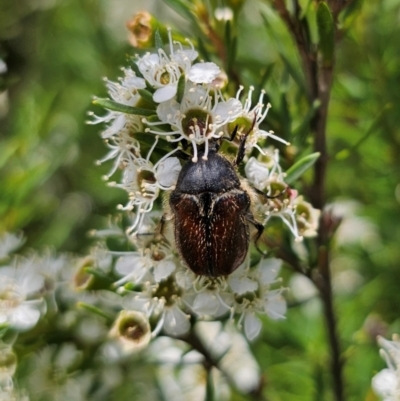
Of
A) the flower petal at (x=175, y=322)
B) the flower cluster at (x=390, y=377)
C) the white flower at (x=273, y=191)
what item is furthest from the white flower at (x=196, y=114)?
the flower cluster at (x=390, y=377)

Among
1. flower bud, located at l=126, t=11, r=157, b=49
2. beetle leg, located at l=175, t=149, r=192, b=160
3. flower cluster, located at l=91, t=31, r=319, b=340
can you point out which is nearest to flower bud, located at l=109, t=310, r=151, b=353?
flower cluster, located at l=91, t=31, r=319, b=340

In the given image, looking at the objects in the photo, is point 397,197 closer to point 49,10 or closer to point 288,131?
point 288,131

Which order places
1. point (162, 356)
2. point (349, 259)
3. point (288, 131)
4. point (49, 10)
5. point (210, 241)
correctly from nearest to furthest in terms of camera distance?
1. point (210, 241)
2. point (288, 131)
3. point (162, 356)
4. point (349, 259)
5. point (49, 10)

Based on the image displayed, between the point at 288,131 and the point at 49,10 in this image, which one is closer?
the point at 288,131

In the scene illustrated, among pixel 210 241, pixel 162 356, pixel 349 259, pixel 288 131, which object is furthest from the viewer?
pixel 349 259

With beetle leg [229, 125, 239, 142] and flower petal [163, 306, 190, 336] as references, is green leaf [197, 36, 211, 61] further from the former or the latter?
flower petal [163, 306, 190, 336]

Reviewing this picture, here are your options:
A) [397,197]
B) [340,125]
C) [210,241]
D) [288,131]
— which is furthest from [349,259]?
[210,241]

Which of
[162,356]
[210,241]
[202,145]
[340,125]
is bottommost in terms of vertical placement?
[162,356]
